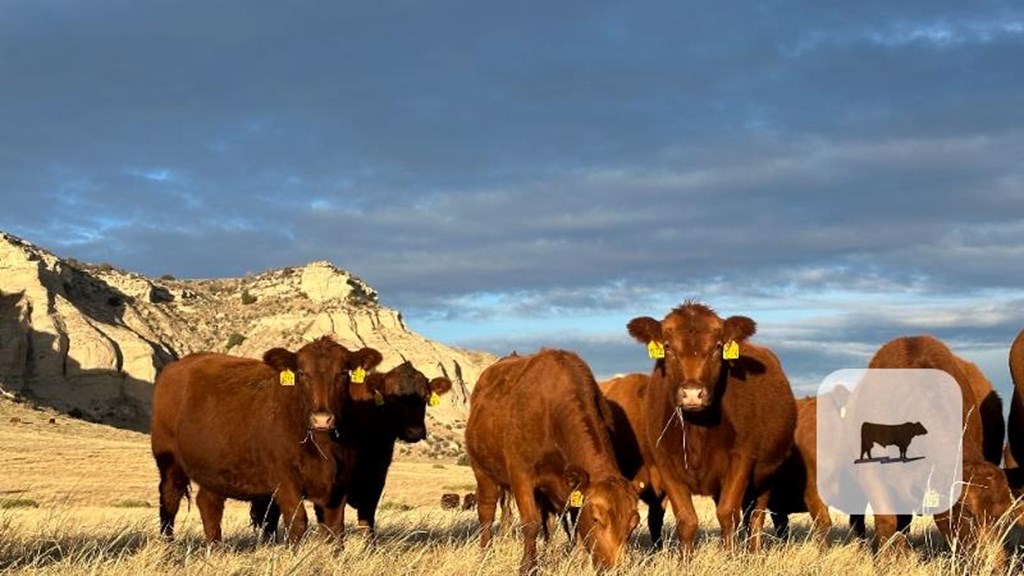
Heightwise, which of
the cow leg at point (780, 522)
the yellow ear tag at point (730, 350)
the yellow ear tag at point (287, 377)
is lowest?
the cow leg at point (780, 522)

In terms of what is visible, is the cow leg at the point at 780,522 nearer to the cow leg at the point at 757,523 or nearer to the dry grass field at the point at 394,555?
the dry grass field at the point at 394,555

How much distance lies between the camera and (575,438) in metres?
9.91

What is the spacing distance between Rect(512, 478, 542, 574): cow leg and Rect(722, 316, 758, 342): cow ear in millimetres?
2377

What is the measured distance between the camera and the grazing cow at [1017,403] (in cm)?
1103

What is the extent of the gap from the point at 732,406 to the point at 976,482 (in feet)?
8.49

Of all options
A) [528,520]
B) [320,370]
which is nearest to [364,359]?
[320,370]

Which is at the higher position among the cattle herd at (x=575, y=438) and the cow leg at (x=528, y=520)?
the cattle herd at (x=575, y=438)

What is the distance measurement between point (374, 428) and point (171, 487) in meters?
2.74

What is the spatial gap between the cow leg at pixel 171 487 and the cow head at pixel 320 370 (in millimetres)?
3108

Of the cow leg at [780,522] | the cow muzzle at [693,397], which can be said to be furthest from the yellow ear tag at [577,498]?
the cow leg at [780,522]

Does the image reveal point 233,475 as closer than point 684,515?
No

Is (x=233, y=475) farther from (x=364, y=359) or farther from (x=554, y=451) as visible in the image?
(x=554, y=451)

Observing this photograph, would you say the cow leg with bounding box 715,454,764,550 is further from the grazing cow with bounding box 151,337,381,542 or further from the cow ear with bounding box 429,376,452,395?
the cow ear with bounding box 429,376,452,395

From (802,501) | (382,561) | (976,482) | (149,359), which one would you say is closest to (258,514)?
(382,561)
